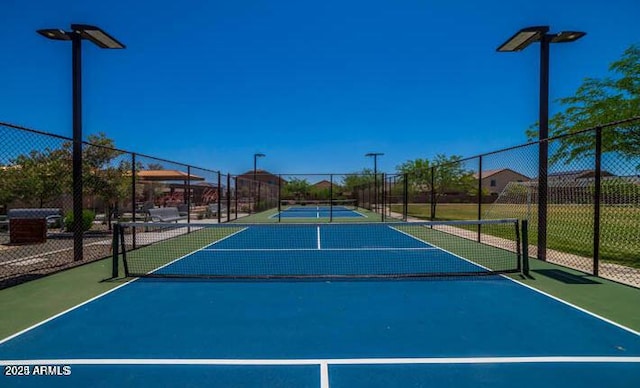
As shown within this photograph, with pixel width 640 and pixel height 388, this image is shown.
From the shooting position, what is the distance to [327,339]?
445 cm

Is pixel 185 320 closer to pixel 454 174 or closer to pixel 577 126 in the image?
pixel 577 126

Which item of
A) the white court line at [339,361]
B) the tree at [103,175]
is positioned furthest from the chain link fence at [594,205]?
the tree at [103,175]

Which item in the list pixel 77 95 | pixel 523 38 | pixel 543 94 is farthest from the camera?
pixel 543 94

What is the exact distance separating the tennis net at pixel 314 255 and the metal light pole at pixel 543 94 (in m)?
0.87

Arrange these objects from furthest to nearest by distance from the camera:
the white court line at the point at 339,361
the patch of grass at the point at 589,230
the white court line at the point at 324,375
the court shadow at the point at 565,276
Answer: the patch of grass at the point at 589,230 → the court shadow at the point at 565,276 → the white court line at the point at 339,361 → the white court line at the point at 324,375

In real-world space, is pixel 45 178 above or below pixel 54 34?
below

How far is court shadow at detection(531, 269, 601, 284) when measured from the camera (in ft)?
23.5

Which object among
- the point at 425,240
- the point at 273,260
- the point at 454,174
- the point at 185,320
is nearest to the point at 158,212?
the point at 273,260

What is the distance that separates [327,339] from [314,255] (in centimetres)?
576

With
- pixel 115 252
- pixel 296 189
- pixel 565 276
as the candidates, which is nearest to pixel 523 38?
pixel 565 276

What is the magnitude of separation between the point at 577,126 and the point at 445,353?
936 centimetres

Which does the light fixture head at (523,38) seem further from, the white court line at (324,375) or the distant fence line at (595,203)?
the white court line at (324,375)

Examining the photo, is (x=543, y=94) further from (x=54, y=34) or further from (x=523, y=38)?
(x=54, y=34)

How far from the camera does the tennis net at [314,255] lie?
782 centimetres
